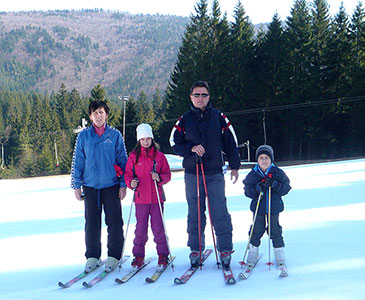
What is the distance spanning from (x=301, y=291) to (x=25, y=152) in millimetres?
63599

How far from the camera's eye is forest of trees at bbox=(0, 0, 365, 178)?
32.2m

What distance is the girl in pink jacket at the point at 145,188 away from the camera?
149 inches

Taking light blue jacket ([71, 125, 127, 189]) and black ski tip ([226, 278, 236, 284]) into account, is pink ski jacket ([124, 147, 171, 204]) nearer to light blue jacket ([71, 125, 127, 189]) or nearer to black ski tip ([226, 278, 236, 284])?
light blue jacket ([71, 125, 127, 189])

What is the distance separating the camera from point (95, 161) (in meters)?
3.78

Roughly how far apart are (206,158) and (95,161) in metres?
1.02

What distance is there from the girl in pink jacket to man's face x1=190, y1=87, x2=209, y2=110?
1.71ft

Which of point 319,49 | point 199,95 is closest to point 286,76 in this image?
point 319,49

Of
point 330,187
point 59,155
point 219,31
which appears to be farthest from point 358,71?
point 59,155

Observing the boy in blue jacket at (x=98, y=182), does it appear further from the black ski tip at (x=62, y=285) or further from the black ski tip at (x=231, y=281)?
the black ski tip at (x=231, y=281)

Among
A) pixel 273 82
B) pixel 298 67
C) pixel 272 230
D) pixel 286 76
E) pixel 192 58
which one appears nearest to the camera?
pixel 272 230

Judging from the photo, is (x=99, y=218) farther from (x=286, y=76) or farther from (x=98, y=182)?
(x=286, y=76)

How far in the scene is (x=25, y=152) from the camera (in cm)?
6172

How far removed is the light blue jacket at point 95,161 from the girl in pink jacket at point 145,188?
160mm

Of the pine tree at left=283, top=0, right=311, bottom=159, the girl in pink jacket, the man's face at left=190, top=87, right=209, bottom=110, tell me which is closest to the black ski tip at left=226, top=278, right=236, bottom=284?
the girl in pink jacket
